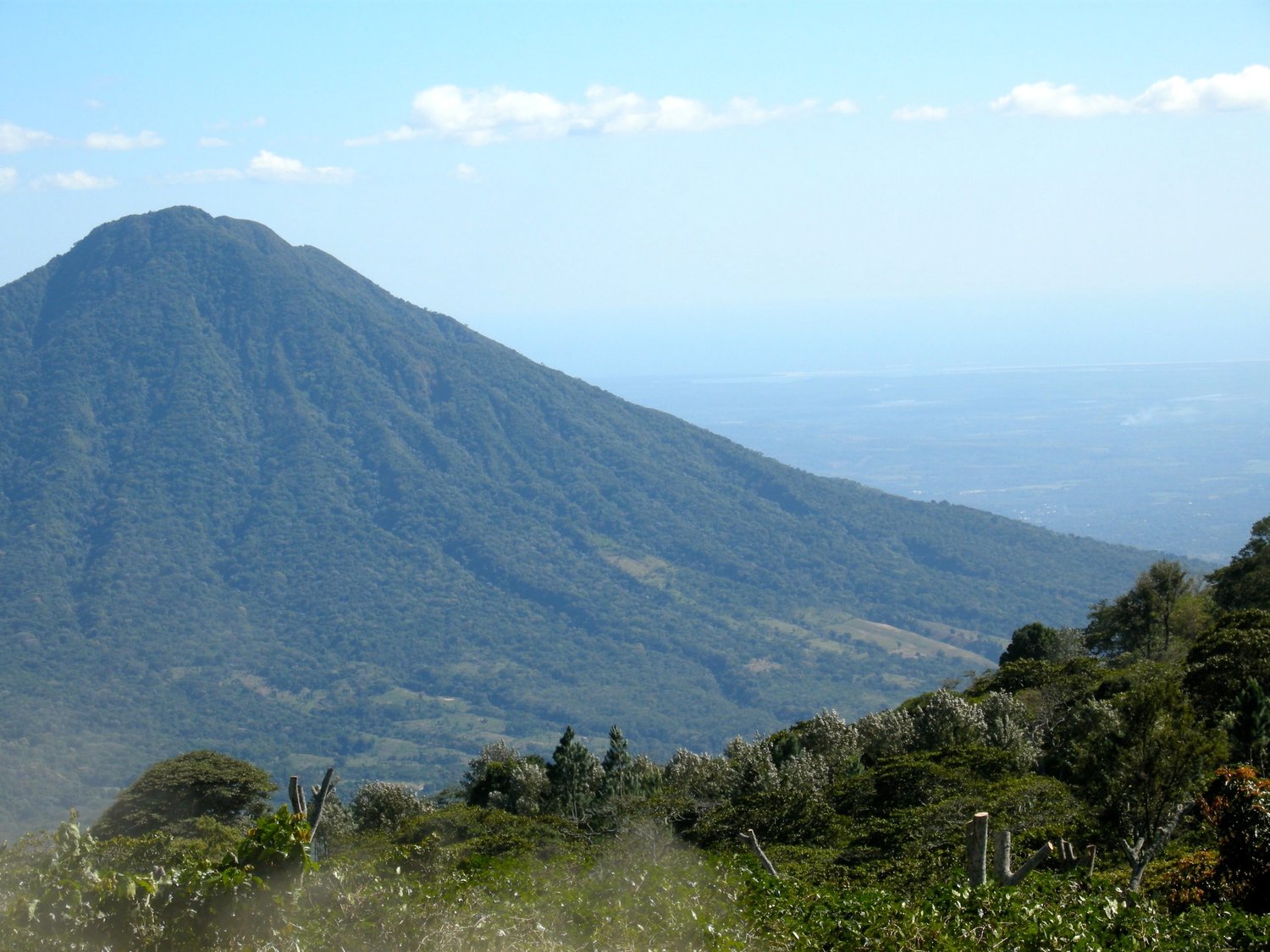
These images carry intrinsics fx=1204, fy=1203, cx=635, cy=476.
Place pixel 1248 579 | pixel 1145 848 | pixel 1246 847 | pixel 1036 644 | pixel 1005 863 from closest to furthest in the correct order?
pixel 1005 863 → pixel 1246 847 → pixel 1145 848 → pixel 1248 579 → pixel 1036 644

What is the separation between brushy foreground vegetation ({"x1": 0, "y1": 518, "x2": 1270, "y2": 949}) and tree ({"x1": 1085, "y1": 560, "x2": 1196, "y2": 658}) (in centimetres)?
334

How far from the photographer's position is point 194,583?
153750 mm

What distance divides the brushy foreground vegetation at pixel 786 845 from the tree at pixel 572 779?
4.4 inches

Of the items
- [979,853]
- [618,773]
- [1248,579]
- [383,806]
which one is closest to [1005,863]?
[979,853]

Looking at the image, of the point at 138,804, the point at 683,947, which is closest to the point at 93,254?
the point at 138,804

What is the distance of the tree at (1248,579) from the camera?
38.4m

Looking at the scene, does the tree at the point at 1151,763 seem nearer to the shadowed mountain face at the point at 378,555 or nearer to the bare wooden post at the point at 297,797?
the bare wooden post at the point at 297,797

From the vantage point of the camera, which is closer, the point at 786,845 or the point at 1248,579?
the point at 786,845

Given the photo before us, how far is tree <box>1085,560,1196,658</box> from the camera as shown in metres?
43.0

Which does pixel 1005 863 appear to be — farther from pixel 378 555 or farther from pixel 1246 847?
pixel 378 555

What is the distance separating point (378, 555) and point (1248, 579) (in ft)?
453

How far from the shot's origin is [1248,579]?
3953cm

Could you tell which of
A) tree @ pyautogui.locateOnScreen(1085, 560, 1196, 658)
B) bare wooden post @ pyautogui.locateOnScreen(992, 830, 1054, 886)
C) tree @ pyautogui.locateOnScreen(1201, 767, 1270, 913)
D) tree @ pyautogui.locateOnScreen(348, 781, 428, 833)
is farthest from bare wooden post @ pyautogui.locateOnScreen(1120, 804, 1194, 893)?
tree @ pyautogui.locateOnScreen(1085, 560, 1196, 658)

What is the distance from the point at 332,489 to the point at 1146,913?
173705 millimetres
